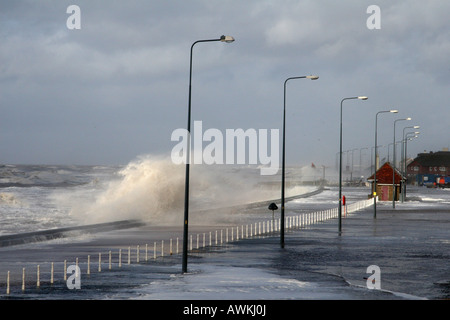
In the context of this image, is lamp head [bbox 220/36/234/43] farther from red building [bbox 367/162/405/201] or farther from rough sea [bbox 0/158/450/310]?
red building [bbox 367/162/405/201]

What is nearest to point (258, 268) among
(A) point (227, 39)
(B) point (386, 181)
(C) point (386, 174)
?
(A) point (227, 39)

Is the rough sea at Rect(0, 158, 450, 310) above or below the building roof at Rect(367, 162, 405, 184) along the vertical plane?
below

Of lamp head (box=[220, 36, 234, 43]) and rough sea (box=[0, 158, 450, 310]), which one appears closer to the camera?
rough sea (box=[0, 158, 450, 310])

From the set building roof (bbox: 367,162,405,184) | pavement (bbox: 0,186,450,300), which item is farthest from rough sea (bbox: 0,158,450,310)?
building roof (bbox: 367,162,405,184)

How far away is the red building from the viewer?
97.6 meters

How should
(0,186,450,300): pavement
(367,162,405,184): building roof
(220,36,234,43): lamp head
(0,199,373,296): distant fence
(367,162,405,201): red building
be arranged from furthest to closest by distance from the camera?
(367,162,405,201): red building < (367,162,405,184): building roof < (220,36,234,43): lamp head < (0,199,373,296): distant fence < (0,186,450,300): pavement

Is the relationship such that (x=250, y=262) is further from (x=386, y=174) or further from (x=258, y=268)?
(x=386, y=174)

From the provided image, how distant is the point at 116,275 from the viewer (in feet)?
80.3

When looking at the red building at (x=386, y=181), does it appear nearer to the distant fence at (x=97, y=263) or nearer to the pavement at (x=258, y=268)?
the pavement at (x=258, y=268)

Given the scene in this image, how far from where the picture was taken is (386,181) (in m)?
99.0

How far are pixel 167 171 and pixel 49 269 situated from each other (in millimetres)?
60511
